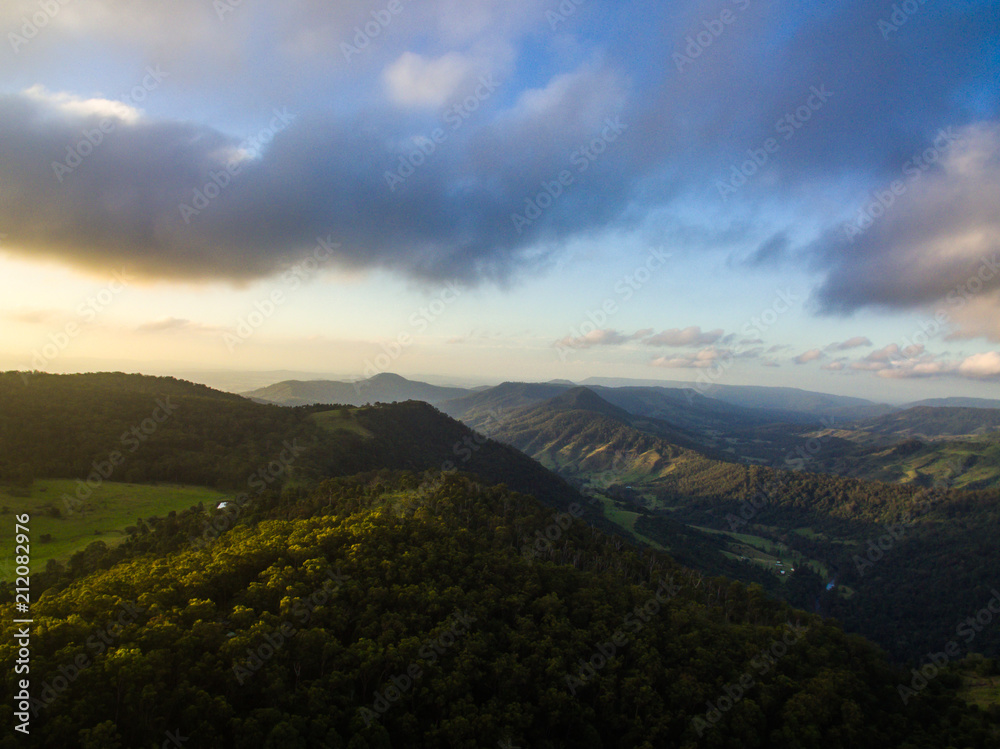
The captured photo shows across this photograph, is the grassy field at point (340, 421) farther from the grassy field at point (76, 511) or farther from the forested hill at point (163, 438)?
the grassy field at point (76, 511)

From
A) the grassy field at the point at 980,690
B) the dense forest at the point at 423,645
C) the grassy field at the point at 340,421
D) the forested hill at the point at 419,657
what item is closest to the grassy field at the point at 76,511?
the dense forest at the point at 423,645

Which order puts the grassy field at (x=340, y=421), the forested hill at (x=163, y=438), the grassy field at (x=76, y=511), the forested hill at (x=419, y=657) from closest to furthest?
1. the forested hill at (x=419, y=657)
2. the grassy field at (x=76, y=511)
3. the forested hill at (x=163, y=438)
4. the grassy field at (x=340, y=421)

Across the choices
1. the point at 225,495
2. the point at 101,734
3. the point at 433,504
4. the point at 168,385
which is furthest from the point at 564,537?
the point at 168,385

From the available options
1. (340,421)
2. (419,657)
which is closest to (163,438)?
(340,421)

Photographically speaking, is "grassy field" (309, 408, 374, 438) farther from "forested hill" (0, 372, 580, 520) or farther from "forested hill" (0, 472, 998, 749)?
"forested hill" (0, 472, 998, 749)

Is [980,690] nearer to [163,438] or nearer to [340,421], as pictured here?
[163,438]
